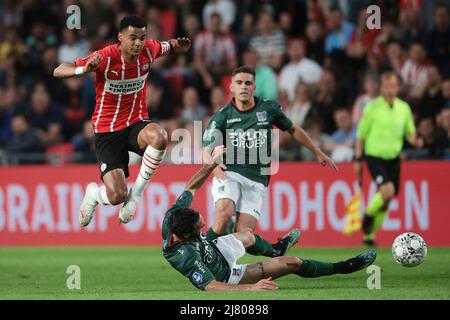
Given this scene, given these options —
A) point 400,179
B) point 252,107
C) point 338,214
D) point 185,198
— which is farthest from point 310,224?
point 185,198

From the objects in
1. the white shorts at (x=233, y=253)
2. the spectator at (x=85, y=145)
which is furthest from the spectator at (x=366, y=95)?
the white shorts at (x=233, y=253)

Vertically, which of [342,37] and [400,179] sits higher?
[342,37]

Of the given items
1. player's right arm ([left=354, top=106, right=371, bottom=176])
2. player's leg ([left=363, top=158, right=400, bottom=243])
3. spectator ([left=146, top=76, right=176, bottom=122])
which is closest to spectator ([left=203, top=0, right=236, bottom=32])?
spectator ([left=146, top=76, right=176, bottom=122])

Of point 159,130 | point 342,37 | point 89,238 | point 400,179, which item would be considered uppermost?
point 342,37

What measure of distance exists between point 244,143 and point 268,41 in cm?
672

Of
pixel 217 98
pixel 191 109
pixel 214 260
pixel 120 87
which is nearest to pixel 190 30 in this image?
pixel 191 109

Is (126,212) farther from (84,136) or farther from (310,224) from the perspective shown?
(84,136)

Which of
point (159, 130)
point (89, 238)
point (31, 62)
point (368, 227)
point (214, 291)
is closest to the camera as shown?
point (214, 291)

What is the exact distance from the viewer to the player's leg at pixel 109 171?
35.8ft

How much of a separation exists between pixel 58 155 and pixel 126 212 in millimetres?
6285

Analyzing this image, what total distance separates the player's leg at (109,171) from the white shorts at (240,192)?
3.37ft

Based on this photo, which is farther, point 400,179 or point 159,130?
point 400,179

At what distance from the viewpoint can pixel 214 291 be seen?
9.27 metres

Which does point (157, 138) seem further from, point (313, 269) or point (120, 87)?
point (313, 269)
